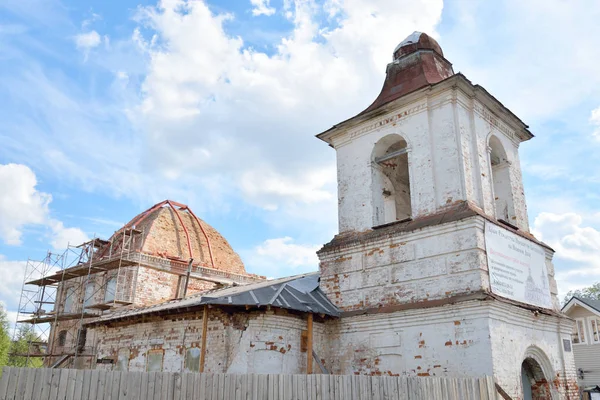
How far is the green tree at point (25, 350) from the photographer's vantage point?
2170cm

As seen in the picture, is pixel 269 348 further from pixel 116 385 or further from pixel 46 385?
pixel 46 385

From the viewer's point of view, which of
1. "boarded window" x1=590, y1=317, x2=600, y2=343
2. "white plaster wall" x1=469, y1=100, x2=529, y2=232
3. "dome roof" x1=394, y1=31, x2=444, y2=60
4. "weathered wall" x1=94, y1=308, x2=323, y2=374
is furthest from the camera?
"boarded window" x1=590, y1=317, x2=600, y2=343

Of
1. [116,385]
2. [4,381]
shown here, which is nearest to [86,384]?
[116,385]

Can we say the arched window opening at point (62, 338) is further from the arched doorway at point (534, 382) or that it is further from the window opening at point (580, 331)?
the window opening at point (580, 331)

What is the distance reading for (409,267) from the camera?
10859 millimetres

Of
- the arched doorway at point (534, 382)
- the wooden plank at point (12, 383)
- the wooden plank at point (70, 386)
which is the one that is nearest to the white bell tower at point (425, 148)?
the arched doorway at point (534, 382)

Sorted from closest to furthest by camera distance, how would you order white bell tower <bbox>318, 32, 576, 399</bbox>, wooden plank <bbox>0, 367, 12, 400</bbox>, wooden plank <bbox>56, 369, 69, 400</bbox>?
wooden plank <bbox>0, 367, 12, 400</bbox>
wooden plank <bbox>56, 369, 69, 400</bbox>
white bell tower <bbox>318, 32, 576, 399</bbox>

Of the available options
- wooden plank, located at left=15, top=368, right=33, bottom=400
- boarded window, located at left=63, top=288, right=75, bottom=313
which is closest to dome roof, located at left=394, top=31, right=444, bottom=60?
wooden plank, located at left=15, top=368, right=33, bottom=400

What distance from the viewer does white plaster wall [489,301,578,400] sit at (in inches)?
374

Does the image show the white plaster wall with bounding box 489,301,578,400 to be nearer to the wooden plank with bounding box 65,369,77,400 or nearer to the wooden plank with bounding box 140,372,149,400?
the wooden plank with bounding box 140,372,149,400

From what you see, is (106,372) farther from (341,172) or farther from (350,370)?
(341,172)

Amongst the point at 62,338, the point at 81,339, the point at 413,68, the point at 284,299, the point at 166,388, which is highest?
the point at 413,68

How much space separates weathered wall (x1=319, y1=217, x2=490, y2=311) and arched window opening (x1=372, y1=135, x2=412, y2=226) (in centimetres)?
111

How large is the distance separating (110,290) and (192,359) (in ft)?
33.1
